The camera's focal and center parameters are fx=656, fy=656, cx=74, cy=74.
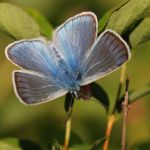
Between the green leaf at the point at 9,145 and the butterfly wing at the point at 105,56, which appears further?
the green leaf at the point at 9,145

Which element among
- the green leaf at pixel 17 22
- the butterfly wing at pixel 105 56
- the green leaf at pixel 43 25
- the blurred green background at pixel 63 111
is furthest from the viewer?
the blurred green background at pixel 63 111

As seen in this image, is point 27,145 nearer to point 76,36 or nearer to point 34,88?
point 34,88

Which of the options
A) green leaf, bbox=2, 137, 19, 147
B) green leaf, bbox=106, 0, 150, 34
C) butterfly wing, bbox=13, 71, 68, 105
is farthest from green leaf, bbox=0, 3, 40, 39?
green leaf, bbox=2, 137, 19, 147

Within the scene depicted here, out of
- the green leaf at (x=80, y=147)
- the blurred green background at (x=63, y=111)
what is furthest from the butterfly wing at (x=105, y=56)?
the blurred green background at (x=63, y=111)

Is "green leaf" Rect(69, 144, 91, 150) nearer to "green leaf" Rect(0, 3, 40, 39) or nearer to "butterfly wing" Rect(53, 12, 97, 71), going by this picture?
"butterfly wing" Rect(53, 12, 97, 71)

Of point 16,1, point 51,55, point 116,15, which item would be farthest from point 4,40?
point 116,15

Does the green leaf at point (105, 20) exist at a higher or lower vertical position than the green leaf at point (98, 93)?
higher

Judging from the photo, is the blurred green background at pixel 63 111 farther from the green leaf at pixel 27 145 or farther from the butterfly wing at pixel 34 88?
the butterfly wing at pixel 34 88

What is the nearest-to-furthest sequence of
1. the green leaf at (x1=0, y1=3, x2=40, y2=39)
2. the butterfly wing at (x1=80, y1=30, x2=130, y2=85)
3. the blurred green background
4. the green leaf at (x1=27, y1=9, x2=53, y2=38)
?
1. the butterfly wing at (x1=80, y1=30, x2=130, y2=85)
2. the green leaf at (x1=0, y1=3, x2=40, y2=39)
3. the green leaf at (x1=27, y1=9, x2=53, y2=38)
4. the blurred green background

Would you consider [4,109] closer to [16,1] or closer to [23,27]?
[16,1]
